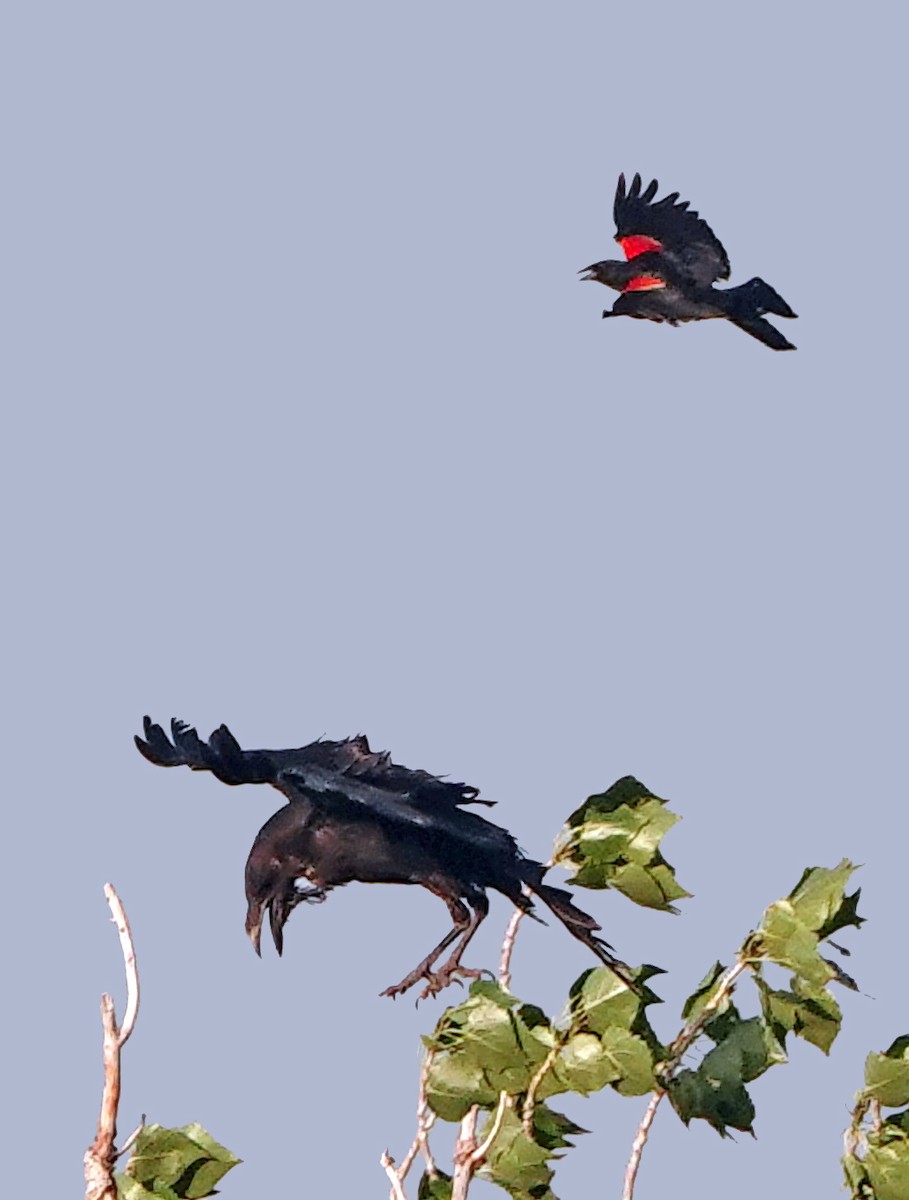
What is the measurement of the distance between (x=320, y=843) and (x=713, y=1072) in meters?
1.43

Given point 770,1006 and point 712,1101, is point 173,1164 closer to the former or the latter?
point 712,1101

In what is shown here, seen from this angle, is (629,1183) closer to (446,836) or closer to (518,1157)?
(518,1157)

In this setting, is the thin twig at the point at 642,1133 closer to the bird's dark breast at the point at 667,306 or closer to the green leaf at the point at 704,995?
the green leaf at the point at 704,995

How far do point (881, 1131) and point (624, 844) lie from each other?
1272mm

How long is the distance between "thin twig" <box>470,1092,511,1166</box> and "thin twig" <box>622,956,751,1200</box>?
416mm

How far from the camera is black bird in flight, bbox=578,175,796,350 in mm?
13867

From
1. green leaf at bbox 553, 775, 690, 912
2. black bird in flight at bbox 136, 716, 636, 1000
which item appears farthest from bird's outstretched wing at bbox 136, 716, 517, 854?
green leaf at bbox 553, 775, 690, 912

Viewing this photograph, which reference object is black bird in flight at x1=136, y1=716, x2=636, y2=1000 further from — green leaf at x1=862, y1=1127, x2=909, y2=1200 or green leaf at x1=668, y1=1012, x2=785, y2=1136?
green leaf at x1=862, y1=1127, x2=909, y2=1200

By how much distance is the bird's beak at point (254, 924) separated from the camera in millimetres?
9984

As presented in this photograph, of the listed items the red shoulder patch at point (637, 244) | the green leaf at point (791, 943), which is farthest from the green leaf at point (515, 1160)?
the red shoulder patch at point (637, 244)

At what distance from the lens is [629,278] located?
14.6 metres

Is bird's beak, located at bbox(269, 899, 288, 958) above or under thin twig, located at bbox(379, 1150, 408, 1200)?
above

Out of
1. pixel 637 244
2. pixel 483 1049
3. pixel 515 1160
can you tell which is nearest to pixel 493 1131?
pixel 515 1160

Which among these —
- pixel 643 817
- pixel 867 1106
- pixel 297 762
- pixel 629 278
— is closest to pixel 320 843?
pixel 297 762
